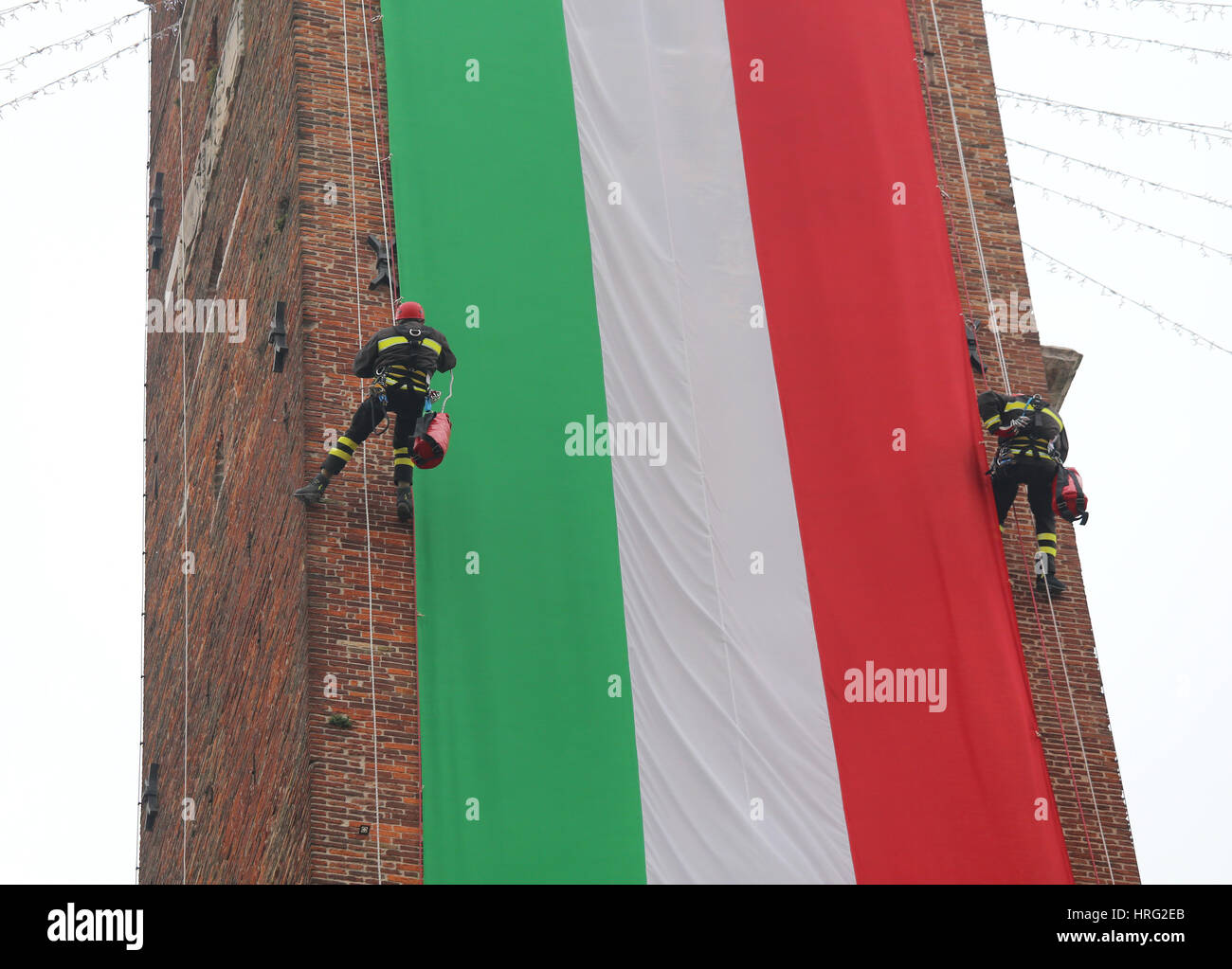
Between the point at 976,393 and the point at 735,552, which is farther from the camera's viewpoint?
the point at 976,393

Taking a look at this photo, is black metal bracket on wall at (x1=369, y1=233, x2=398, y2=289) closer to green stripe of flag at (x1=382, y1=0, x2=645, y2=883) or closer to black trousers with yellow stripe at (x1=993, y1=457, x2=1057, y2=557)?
green stripe of flag at (x1=382, y1=0, x2=645, y2=883)

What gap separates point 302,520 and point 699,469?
3.79 meters

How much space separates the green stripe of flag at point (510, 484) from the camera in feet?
63.8

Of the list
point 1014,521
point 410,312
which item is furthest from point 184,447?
point 1014,521

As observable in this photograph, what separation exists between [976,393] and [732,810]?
557cm

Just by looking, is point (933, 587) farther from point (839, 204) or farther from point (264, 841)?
point (264, 841)

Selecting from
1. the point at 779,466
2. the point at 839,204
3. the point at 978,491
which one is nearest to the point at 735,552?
the point at 779,466

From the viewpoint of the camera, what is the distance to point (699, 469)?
70.7 feet

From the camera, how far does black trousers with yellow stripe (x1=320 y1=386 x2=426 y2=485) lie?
67.3 ft

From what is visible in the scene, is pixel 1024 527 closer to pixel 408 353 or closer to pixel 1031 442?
pixel 1031 442

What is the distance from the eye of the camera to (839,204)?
23391 mm

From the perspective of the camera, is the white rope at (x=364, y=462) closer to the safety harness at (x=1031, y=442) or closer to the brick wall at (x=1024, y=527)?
the safety harness at (x=1031, y=442)
